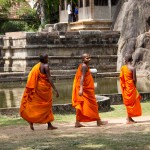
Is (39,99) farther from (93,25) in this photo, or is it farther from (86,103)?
(93,25)

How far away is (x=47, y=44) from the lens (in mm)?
25297

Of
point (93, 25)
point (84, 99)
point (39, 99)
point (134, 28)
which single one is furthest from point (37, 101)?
point (93, 25)

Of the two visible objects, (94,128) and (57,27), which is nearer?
(94,128)

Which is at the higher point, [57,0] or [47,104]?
[57,0]

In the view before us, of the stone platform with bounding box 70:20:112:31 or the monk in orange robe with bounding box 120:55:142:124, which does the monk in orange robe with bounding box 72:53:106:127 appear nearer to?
the monk in orange robe with bounding box 120:55:142:124

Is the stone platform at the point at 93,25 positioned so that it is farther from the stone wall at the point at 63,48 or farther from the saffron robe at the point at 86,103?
the saffron robe at the point at 86,103

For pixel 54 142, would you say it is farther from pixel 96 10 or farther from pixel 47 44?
pixel 96 10

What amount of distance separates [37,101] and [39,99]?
2.3 inches

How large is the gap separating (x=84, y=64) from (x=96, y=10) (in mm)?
18554

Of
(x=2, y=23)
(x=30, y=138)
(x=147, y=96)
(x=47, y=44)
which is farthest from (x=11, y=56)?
(x=30, y=138)

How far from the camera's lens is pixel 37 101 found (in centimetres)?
983

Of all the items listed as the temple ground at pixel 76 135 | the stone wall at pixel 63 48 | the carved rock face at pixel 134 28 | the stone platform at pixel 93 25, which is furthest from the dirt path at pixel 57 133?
the stone platform at pixel 93 25

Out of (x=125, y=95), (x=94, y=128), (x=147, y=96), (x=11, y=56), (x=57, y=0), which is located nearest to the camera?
(x=94, y=128)

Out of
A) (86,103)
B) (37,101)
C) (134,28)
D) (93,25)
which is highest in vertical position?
(93,25)
